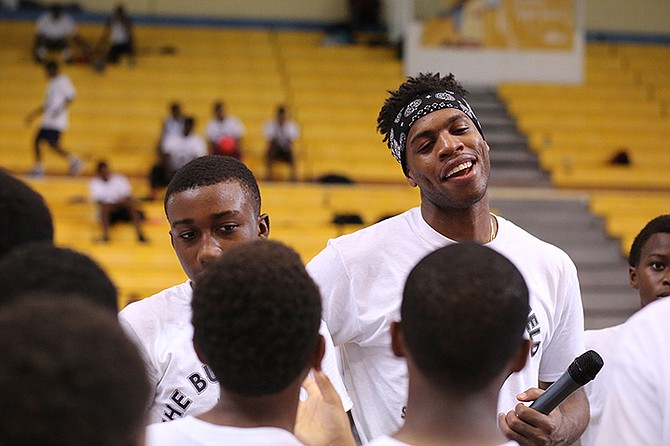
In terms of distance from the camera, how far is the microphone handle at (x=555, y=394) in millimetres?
2496

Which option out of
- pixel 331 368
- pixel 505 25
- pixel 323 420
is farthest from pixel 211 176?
pixel 505 25

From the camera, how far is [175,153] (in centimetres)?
1132

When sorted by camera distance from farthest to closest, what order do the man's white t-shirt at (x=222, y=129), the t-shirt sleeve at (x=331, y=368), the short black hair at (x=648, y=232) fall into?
1. the man's white t-shirt at (x=222, y=129)
2. the short black hair at (x=648, y=232)
3. the t-shirt sleeve at (x=331, y=368)

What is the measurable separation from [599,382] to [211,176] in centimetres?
164

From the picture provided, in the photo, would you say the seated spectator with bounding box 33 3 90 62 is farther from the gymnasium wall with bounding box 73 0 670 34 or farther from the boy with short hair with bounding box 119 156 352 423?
the boy with short hair with bounding box 119 156 352 423

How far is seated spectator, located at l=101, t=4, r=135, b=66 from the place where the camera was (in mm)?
14086

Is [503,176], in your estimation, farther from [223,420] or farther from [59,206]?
[223,420]

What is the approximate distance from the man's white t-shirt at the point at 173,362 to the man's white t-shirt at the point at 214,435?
0.72m

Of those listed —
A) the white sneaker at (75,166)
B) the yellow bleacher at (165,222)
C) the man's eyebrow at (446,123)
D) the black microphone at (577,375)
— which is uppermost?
the man's eyebrow at (446,123)

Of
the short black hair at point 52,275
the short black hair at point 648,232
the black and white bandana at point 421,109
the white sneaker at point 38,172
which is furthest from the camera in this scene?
the white sneaker at point 38,172

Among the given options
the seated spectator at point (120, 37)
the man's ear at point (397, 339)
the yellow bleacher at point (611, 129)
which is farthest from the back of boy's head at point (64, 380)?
the seated spectator at point (120, 37)

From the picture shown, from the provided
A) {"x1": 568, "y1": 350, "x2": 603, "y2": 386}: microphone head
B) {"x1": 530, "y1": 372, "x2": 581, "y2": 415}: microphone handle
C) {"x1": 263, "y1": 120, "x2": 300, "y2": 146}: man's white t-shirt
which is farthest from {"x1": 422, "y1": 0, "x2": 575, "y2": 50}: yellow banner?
{"x1": 568, "y1": 350, "x2": 603, "y2": 386}: microphone head

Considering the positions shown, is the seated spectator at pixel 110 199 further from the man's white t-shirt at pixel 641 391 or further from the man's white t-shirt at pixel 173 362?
the man's white t-shirt at pixel 641 391

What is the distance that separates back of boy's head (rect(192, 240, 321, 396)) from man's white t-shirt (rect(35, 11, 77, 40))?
12.9m
